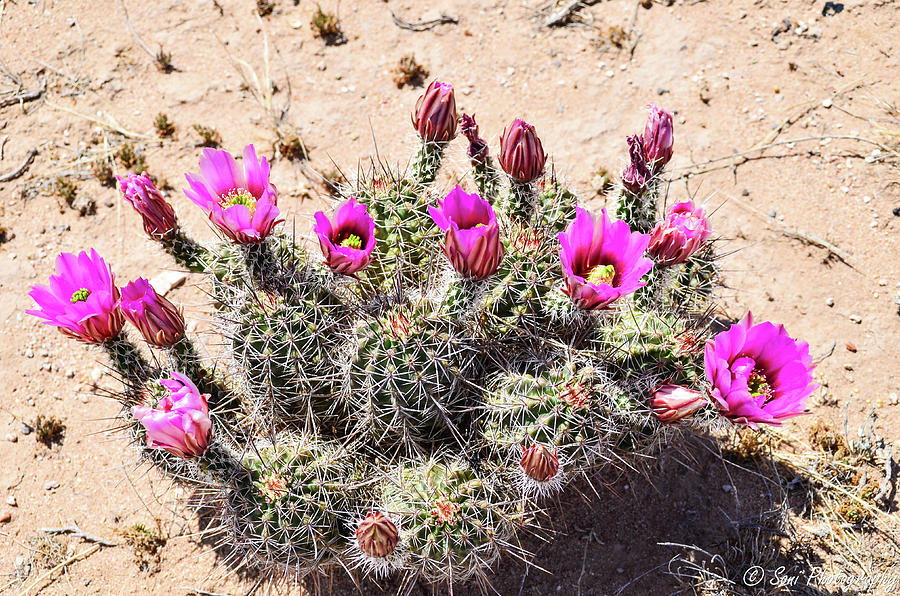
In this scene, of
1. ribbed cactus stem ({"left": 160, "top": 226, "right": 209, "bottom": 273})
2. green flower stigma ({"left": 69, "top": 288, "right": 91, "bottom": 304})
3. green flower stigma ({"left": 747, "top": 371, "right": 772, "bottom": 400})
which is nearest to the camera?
green flower stigma ({"left": 747, "top": 371, "right": 772, "bottom": 400})

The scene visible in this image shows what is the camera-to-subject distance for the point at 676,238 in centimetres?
265

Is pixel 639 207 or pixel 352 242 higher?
pixel 352 242

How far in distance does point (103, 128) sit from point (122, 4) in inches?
46.1

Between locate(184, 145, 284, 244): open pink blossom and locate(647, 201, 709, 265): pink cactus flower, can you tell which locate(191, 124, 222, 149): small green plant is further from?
locate(647, 201, 709, 265): pink cactus flower

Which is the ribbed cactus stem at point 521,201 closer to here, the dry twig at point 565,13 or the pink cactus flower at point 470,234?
the pink cactus flower at point 470,234

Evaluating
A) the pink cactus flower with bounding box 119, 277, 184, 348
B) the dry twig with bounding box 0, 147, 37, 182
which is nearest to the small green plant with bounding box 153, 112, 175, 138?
the dry twig with bounding box 0, 147, 37, 182

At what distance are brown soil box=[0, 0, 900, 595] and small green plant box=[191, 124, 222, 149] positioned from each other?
0.11 feet

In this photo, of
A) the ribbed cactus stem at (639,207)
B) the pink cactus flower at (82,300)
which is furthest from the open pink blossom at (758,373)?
the pink cactus flower at (82,300)

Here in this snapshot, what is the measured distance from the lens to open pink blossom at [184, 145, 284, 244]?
2402mm

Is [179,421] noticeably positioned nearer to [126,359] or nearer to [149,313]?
[149,313]

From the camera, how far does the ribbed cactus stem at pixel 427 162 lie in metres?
3.00

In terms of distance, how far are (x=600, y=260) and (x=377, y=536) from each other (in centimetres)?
128

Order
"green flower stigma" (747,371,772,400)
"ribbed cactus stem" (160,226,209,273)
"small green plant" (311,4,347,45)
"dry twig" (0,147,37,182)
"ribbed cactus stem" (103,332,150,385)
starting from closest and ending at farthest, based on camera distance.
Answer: "green flower stigma" (747,371,772,400) < "ribbed cactus stem" (103,332,150,385) < "ribbed cactus stem" (160,226,209,273) < "dry twig" (0,147,37,182) < "small green plant" (311,4,347,45)

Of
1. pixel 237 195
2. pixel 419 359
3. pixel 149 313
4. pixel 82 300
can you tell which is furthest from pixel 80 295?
pixel 419 359
